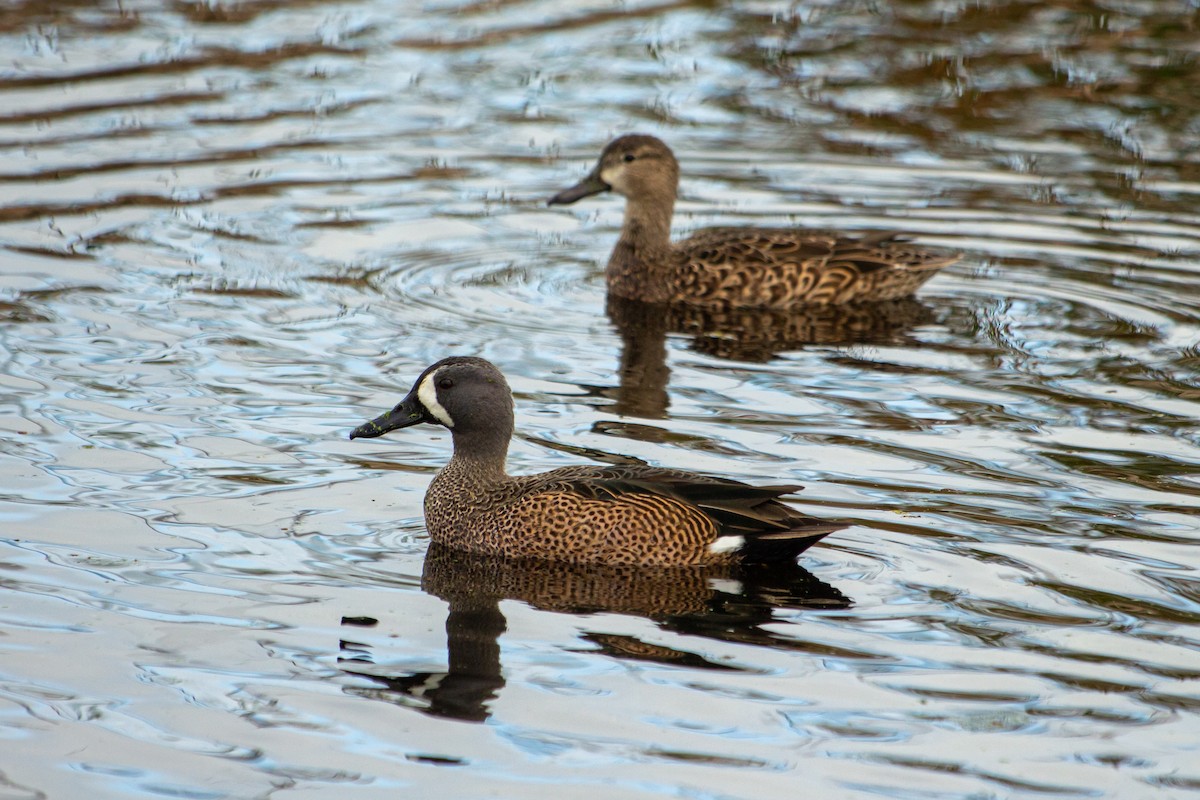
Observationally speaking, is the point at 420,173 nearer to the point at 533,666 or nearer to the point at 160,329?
the point at 160,329

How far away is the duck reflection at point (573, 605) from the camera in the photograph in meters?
6.78

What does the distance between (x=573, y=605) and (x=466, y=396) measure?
4.32ft

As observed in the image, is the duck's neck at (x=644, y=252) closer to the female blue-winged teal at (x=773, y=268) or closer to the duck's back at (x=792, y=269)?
the female blue-winged teal at (x=773, y=268)

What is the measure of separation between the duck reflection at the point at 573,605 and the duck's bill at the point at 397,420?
0.68m

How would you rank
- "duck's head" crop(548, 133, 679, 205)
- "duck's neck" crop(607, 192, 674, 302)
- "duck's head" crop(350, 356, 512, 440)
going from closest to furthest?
"duck's head" crop(350, 356, 512, 440) < "duck's neck" crop(607, 192, 674, 302) < "duck's head" crop(548, 133, 679, 205)

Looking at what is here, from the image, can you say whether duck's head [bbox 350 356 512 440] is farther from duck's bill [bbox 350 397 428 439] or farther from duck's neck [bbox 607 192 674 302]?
duck's neck [bbox 607 192 674 302]

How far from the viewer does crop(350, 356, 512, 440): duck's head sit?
27.6 feet

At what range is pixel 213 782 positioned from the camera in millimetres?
6086

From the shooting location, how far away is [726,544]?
312 inches

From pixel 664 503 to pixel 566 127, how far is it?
30.8ft

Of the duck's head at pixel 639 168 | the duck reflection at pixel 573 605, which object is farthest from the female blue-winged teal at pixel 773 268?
the duck reflection at pixel 573 605

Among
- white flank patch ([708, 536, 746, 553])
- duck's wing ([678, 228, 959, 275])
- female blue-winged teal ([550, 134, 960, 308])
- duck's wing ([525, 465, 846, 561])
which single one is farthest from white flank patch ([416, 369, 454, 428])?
duck's wing ([678, 228, 959, 275])

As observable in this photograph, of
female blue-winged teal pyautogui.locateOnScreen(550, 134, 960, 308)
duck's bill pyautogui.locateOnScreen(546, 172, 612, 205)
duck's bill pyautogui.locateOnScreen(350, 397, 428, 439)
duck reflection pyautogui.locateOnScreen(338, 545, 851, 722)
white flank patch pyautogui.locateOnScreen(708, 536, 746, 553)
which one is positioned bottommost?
duck reflection pyautogui.locateOnScreen(338, 545, 851, 722)

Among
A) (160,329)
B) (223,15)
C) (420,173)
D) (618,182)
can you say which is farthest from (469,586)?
(223,15)
